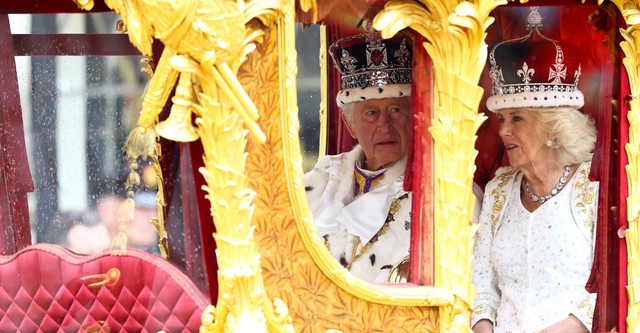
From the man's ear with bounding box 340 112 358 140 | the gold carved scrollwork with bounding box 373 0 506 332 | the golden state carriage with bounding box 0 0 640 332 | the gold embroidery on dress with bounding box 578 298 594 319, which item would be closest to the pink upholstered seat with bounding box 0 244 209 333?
the golden state carriage with bounding box 0 0 640 332

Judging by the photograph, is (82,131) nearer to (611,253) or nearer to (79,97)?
(79,97)

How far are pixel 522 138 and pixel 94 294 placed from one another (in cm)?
125

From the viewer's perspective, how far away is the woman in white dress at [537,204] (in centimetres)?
441

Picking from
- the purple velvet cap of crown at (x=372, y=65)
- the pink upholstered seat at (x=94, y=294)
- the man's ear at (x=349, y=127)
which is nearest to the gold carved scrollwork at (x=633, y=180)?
the purple velvet cap of crown at (x=372, y=65)

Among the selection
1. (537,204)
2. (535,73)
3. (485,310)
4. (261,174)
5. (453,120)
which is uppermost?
(535,73)

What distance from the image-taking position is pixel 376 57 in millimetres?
4449

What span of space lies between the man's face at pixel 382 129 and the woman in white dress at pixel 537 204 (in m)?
0.26

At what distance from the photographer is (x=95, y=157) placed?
160 inches

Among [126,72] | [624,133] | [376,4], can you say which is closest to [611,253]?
[624,133]

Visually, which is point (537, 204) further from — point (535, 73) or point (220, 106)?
point (220, 106)

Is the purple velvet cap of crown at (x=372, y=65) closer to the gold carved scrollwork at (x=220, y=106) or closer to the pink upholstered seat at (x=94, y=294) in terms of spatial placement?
the gold carved scrollwork at (x=220, y=106)

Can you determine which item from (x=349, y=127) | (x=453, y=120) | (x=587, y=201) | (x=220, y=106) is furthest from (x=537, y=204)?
(x=220, y=106)

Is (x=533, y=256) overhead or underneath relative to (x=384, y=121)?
underneath

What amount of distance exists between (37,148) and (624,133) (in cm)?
144
